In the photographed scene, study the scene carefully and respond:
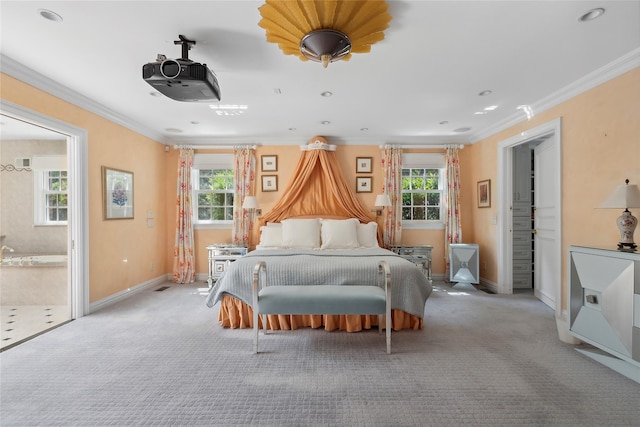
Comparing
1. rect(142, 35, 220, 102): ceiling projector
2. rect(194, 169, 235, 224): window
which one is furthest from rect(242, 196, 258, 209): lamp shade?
rect(142, 35, 220, 102): ceiling projector

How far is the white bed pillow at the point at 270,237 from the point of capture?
186 inches

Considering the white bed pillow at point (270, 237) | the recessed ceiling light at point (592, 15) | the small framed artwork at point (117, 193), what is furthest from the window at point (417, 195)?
the small framed artwork at point (117, 193)

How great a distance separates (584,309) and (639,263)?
63 centimetres

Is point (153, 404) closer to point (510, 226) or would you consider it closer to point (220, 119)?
point (220, 119)

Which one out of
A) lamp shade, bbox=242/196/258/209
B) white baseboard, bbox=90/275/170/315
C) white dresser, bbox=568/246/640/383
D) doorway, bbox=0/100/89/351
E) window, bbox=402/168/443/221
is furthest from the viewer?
window, bbox=402/168/443/221

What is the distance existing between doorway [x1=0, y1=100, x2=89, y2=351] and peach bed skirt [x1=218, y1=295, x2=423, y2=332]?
1911mm

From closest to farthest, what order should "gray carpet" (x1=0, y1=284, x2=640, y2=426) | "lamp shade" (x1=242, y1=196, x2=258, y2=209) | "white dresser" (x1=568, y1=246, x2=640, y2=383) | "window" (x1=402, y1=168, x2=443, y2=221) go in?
1. "gray carpet" (x1=0, y1=284, x2=640, y2=426)
2. "white dresser" (x1=568, y1=246, x2=640, y2=383)
3. "lamp shade" (x1=242, y1=196, x2=258, y2=209)
4. "window" (x1=402, y1=168, x2=443, y2=221)

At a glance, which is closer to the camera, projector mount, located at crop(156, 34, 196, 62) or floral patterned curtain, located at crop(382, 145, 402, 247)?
projector mount, located at crop(156, 34, 196, 62)

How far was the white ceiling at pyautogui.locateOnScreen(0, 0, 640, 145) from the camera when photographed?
2.03 metres

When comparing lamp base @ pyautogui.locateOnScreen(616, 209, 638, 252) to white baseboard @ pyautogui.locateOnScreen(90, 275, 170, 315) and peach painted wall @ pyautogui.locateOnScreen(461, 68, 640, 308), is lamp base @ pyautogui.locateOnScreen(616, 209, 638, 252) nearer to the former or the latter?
peach painted wall @ pyautogui.locateOnScreen(461, 68, 640, 308)

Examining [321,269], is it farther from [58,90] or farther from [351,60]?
[58,90]

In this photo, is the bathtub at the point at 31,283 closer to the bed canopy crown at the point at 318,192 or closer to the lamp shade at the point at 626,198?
the bed canopy crown at the point at 318,192

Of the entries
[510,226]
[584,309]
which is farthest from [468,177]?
[584,309]

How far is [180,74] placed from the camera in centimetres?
225
